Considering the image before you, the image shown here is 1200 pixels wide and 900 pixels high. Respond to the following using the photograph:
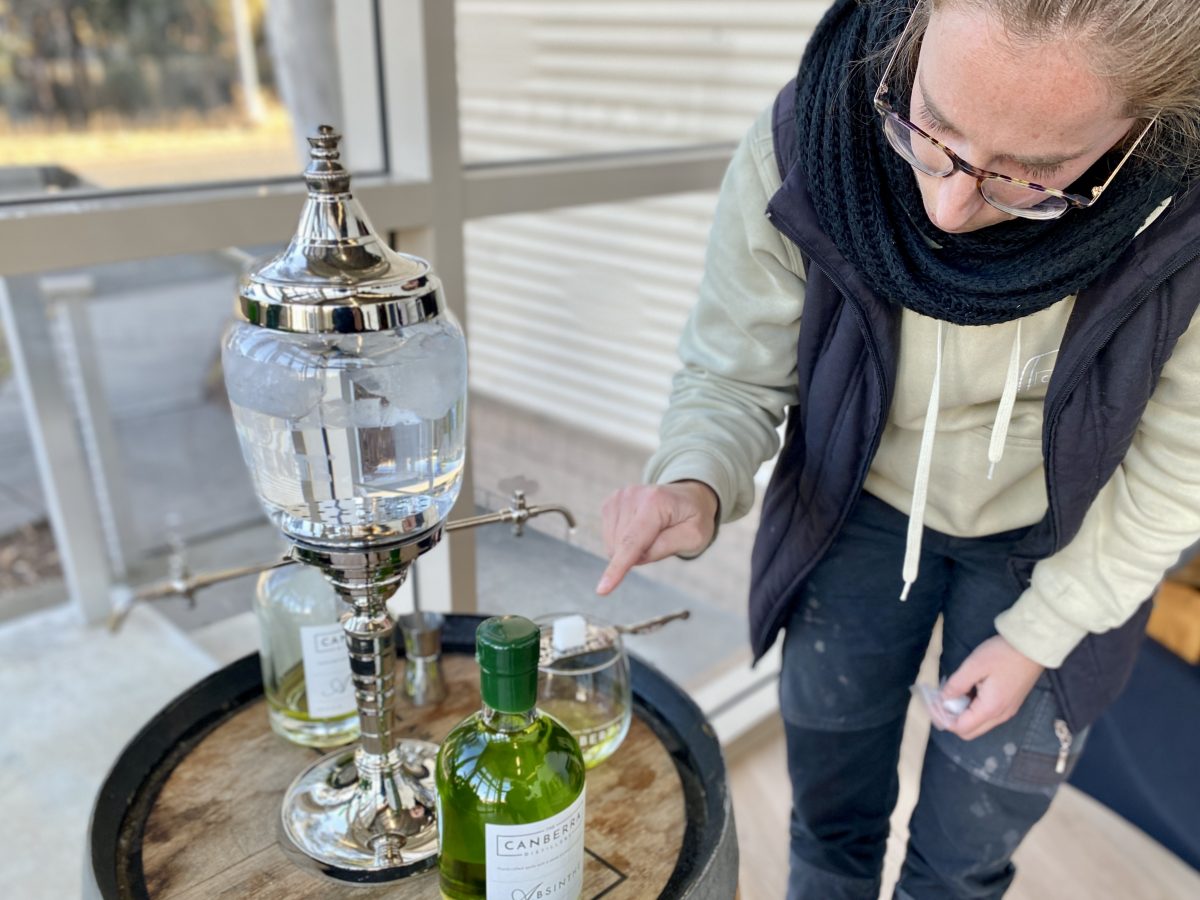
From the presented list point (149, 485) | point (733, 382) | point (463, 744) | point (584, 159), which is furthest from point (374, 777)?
point (149, 485)

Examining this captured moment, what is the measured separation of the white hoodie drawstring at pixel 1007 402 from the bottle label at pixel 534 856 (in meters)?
0.49

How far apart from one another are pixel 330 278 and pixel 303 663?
16.5 inches

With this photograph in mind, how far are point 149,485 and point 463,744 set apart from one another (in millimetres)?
2758

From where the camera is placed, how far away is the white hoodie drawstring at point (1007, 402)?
853mm

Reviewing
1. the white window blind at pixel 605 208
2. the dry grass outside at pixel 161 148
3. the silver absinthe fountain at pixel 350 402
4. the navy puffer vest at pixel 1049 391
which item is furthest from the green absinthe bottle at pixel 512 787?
the white window blind at pixel 605 208

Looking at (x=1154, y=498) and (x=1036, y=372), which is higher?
(x=1036, y=372)

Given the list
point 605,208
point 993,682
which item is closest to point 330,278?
point 993,682

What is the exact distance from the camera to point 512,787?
2.15ft

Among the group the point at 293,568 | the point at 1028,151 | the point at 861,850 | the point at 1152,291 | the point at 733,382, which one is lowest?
the point at 861,850

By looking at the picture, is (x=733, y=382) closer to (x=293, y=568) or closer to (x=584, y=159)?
(x=293, y=568)

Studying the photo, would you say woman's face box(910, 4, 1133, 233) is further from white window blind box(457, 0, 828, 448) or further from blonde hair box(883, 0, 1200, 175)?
white window blind box(457, 0, 828, 448)

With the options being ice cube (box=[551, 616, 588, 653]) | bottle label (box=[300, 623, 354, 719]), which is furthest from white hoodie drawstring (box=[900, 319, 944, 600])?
bottle label (box=[300, 623, 354, 719])

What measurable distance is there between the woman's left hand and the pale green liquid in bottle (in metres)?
0.51

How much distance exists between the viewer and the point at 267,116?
205 centimetres
